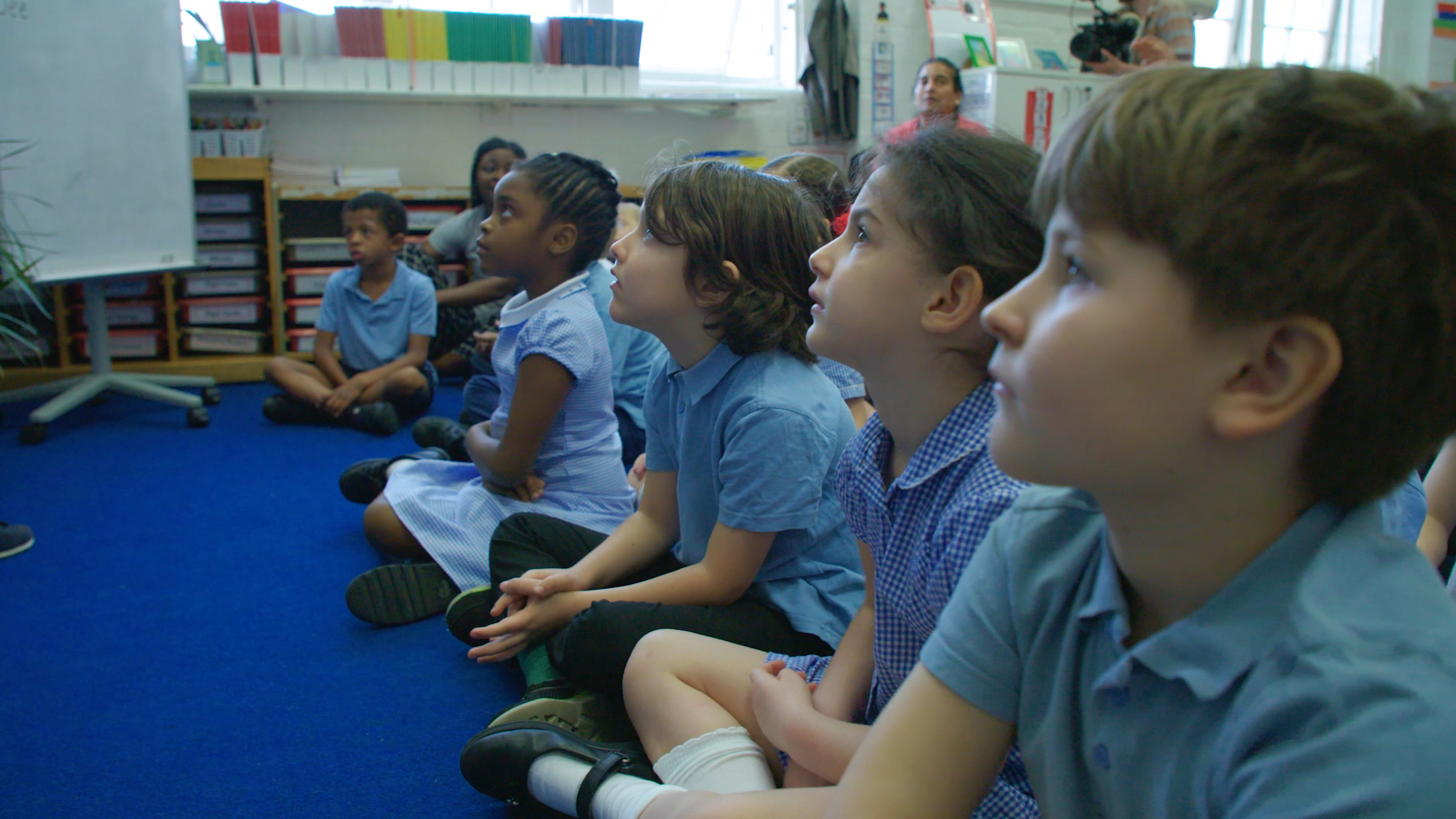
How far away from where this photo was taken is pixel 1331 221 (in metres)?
0.43

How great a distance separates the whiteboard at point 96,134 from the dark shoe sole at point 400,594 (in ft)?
5.92

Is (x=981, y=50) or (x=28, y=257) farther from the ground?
(x=981, y=50)

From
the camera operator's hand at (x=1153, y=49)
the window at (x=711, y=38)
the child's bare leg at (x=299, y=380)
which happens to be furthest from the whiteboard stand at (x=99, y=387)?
the camera operator's hand at (x=1153, y=49)

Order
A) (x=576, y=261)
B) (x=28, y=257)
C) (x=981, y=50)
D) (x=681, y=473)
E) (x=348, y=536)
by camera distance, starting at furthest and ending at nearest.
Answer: (x=981, y=50), (x=28, y=257), (x=348, y=536), (x=576, y=261), (x=681, y=473)

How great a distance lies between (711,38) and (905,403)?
4.32 meters

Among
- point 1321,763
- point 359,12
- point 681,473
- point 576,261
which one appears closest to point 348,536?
point 576,261

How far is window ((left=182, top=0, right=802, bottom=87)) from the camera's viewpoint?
454cm

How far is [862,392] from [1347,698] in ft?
3.54

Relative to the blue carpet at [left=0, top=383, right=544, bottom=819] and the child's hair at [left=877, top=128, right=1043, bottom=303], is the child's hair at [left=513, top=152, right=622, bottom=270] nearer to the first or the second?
the blue carpet at [left=0, top=383, right=544, bottom=819]

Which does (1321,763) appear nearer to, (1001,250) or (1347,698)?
(1347,698)

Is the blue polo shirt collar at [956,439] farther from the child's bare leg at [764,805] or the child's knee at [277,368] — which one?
the child's knee at [277,368]

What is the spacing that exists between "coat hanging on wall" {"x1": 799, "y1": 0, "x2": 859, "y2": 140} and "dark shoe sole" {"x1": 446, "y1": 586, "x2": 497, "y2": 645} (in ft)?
12.0

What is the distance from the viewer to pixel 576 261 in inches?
72.0

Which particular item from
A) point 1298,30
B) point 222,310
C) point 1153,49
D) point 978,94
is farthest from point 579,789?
point 1298,30
